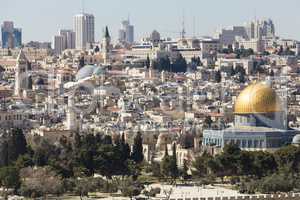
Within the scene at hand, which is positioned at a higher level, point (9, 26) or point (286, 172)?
point (9, 26)

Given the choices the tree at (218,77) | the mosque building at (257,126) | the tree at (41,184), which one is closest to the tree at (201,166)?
the tree at (41,184)

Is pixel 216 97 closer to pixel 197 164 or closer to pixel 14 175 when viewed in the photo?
pixel 197 164

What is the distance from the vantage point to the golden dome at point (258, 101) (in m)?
33.6

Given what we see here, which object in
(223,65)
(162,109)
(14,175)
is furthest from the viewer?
(223,65)

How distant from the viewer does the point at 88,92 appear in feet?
202

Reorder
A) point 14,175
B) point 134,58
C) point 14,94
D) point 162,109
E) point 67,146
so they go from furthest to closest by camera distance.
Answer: point 134,58, point 14,94, point 162,109, point 67,146, point 14,175

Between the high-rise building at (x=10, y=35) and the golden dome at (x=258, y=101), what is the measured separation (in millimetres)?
74298

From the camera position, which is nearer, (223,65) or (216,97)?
(216,97)

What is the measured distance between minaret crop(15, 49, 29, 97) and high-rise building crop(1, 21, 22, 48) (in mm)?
41639

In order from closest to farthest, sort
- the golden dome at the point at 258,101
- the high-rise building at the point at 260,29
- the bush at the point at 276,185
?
the bush at the point at 276,185 → the golden dome at the point at 258,101 → the high-rise building at the point at 260,29

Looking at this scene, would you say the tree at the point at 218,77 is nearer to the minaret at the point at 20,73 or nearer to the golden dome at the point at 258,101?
the minaret at the point at 20,73

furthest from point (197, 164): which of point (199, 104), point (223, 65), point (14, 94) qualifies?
point (223, 65)

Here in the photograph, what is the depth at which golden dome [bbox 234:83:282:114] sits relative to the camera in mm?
33562

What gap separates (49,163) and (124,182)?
2.71m
